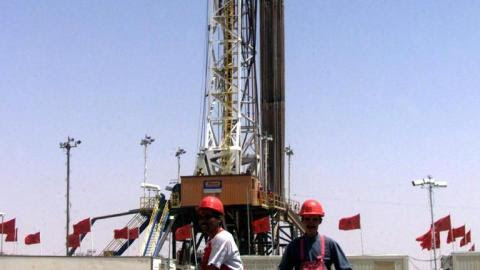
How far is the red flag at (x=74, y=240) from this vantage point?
62581 millimetres

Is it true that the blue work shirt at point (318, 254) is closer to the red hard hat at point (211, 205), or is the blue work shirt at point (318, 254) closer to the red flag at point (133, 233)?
the red hard hat at point (211, 205)

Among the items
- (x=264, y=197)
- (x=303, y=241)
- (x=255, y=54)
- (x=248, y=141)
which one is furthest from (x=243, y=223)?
(x=303, y=241)

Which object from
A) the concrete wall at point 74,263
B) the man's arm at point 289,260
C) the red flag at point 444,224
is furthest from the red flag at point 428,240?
the man's arm at point 289,260

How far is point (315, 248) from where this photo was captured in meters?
7.15

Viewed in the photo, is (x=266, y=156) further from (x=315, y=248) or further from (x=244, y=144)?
(x=315, y=248)

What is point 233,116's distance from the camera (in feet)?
195

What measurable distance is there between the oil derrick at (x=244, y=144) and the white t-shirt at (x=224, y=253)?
155 feet

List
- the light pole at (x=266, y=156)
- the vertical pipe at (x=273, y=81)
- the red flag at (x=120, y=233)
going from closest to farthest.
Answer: the red flag at (x=120, y=233) < the light pole at (x=266, y=156) < the vertical pipe at (x=273, y=81)

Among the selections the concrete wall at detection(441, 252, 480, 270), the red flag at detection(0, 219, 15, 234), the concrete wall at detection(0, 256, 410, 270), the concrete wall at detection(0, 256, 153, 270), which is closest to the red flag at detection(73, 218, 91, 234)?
the red flag at detection(0, 219, 15, 234)

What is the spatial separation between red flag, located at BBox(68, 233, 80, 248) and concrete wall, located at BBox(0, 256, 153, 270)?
83.5 feet

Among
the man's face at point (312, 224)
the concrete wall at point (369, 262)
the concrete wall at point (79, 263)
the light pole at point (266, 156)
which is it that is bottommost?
the concrete wall at point (369, 262)

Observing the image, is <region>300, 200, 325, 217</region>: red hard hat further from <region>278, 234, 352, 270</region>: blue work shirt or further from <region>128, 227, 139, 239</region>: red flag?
<region>128, 227, 139, 239</region>: red flag

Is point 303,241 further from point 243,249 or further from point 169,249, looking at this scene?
point 169,249

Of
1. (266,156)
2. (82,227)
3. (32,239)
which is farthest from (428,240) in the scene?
(32,239)
